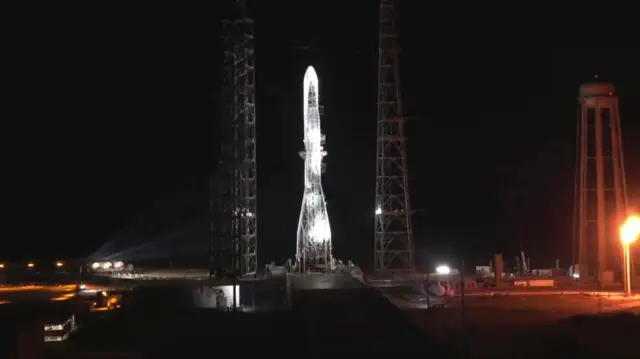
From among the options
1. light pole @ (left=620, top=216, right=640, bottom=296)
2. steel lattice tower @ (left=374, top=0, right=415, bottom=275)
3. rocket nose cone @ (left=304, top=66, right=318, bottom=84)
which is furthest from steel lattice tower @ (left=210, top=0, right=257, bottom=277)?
light pole @ (left=620, top=216, right=640, bottom=296)

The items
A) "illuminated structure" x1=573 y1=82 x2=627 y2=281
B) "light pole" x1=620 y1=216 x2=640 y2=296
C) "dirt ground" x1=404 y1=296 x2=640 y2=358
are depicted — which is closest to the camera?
"dirt ground" x1=404 y1=296 x2=640 y2=358

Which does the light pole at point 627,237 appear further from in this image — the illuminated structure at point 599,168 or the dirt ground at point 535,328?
the illuminated structure at point 599,168

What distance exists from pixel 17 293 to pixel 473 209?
107 ft

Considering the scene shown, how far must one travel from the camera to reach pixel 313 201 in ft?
118

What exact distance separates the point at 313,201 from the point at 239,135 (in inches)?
195

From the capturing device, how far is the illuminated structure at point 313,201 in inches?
1414

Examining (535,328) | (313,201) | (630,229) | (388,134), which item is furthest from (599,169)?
(535,328)

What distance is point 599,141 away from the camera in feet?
112

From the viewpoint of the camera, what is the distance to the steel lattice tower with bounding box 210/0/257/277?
3725 centimetres

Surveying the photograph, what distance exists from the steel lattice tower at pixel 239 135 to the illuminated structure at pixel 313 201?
8.95ft

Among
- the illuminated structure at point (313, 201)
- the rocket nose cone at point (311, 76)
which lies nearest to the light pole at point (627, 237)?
the illuminated structure at point (313, 201)

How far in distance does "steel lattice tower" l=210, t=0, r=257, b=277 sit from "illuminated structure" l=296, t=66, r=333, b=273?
107 inches

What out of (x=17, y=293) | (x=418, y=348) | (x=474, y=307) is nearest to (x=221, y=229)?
(x=17, y=293)

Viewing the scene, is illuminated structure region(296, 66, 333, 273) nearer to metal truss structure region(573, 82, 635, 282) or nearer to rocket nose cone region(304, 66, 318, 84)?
rocket nose cone region(304, 66, 318, 84)
